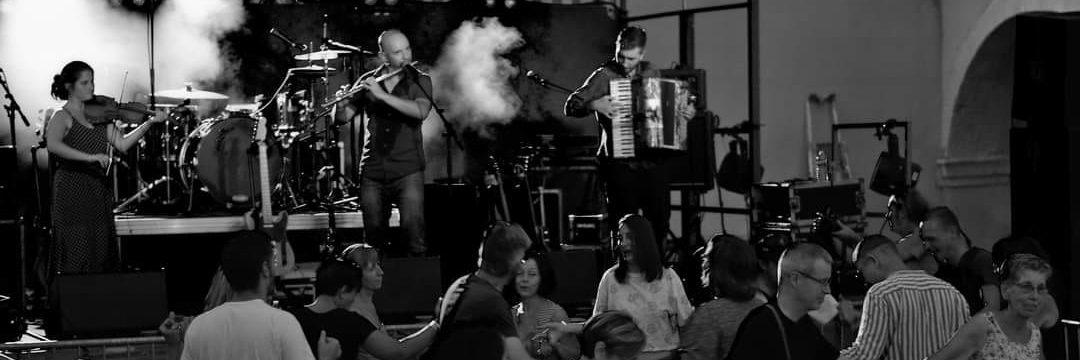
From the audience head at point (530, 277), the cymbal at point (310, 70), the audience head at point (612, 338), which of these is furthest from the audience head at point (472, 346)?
the cymbal at point (310, 70)

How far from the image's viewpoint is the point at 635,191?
947cm

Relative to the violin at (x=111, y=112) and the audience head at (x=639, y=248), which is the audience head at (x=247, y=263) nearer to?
the audience head at (x=639, y=248)

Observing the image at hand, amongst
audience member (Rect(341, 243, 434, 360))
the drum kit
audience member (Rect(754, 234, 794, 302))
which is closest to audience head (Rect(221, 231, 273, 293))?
audience member (Rect(341, 243, 434, 360))

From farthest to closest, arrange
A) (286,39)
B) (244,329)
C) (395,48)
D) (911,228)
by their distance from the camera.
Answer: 1. (286,39)
2. (395,48)
3. (911,228)
4. (244,329)

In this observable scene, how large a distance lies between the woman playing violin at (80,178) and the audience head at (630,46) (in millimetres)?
3182

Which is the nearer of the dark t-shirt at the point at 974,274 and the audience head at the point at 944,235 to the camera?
the dark t-shirt at the point at 974,274

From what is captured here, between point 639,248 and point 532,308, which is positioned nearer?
point 532,308

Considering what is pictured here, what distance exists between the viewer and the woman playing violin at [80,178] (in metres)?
8.95

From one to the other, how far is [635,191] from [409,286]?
1.70 m

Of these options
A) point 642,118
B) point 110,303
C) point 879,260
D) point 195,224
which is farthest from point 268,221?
point 879,260

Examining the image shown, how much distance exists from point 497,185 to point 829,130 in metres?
6.12

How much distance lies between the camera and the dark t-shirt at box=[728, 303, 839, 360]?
15.2 ft

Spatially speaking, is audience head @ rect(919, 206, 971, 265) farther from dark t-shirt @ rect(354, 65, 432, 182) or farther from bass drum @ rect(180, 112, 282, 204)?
bass drum @ rect(180, 112, 282, 204)

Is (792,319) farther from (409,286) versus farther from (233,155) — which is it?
(233,155)
